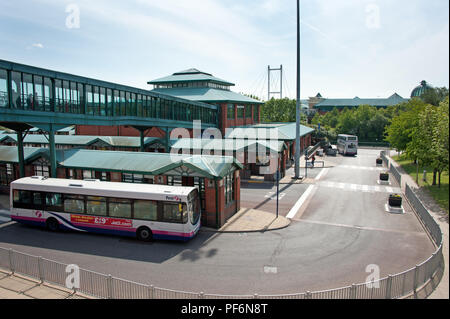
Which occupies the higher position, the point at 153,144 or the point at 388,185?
the point at 153,144

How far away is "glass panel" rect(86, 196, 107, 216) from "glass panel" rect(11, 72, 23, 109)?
8.02m

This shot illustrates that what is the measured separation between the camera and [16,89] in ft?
64.5

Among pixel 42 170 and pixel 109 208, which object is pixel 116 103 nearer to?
pixel 42 170

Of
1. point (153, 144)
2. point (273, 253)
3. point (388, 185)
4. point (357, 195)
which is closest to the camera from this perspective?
point (273, 253)

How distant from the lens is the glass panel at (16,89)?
19.5 m

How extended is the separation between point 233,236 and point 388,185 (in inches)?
875

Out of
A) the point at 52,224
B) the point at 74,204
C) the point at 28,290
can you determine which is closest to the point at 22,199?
the point at 52,224

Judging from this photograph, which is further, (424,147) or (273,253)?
(424,147)

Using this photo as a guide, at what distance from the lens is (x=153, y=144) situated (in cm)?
3716

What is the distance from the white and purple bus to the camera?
16.3 m

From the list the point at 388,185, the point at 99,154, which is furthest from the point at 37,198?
the point at 388,185

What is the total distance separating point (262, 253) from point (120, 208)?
7.63 meters

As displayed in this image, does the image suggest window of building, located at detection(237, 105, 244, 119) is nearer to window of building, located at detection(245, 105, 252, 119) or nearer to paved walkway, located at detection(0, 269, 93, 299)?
window of building, located at detection(245, 105, 252, 119)
